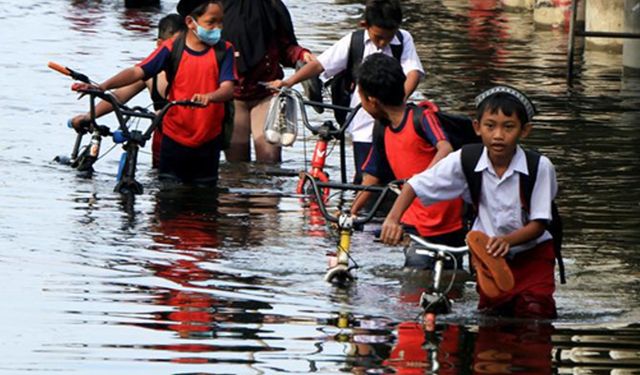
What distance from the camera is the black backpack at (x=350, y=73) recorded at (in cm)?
1398

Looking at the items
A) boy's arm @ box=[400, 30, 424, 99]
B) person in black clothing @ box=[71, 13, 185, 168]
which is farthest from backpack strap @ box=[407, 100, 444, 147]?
person in black clothing @ box=[71, 13, 185, 168]

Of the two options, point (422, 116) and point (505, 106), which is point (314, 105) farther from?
point (505, 106)

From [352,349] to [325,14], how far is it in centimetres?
2979

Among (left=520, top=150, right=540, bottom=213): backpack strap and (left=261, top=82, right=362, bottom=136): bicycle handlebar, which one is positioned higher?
(left=520, top=150, right=540, bottom=213): backpack strap

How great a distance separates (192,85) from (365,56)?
50.2 inches

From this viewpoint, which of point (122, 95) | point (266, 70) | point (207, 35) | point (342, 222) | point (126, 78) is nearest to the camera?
point (342, 222)

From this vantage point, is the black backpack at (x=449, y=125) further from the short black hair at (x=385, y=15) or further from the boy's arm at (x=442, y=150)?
the short black hair at (x=385, y=15)

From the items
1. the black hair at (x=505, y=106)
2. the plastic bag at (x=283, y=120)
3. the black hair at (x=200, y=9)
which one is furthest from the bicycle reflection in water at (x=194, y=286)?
the black hair at (x=505, y=106)

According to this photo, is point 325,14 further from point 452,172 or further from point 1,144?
point 452,172

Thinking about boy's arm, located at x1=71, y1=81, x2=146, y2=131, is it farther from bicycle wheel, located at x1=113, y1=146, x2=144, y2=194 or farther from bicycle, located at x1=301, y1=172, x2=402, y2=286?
bicycle, located at x1=301, y1=172, x2=402, y2=286

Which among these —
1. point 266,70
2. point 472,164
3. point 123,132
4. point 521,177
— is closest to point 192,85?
point 123,132

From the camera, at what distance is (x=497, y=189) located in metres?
9.64

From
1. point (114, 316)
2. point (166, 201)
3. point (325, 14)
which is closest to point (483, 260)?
point (114, 316)

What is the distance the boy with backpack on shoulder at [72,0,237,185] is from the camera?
14094mm
